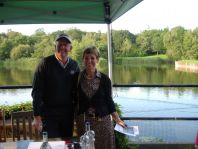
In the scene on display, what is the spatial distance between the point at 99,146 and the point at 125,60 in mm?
7225

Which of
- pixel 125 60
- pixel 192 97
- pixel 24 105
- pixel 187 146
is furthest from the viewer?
pixel 192 97

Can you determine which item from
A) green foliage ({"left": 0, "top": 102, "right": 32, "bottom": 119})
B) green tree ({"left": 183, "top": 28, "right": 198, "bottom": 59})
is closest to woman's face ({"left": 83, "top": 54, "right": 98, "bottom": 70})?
green foliage ({"left": 0, "top": 102, "right": 32, "bottom": 119})

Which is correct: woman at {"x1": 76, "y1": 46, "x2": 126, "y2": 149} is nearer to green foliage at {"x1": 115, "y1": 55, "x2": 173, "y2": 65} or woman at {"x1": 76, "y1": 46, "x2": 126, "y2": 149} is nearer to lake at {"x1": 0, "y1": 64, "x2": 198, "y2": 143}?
lake at {"x1": 0, "y1": 64, "x2": 198, "y2": 143}

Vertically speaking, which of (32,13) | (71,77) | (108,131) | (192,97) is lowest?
(192,97)

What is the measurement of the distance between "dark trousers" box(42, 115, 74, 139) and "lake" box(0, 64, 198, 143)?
3.69 feet

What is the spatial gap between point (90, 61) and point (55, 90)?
406 millimetres

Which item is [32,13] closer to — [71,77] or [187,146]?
[71,77]

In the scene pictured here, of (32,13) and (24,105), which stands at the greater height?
(32,13)

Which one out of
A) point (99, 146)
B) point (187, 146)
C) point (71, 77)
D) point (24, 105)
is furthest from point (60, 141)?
point (24, 105)

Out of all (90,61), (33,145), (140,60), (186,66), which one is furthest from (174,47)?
(33,145)

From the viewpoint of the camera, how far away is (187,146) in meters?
3.78

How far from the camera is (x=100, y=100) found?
264cm

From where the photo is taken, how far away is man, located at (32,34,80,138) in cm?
276

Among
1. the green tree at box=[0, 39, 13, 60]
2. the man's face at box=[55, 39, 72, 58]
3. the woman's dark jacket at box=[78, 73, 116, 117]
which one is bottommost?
the woman's dark jacket at box=[78, 73, 116, 117]
